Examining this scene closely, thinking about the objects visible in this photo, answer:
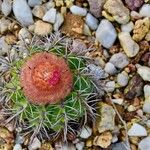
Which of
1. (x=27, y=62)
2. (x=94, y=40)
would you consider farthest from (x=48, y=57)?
(x=94, y=40)

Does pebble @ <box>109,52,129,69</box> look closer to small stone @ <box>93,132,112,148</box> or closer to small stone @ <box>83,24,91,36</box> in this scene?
small stone @ <box>83,24,91,36</box>

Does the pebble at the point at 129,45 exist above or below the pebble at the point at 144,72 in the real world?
above

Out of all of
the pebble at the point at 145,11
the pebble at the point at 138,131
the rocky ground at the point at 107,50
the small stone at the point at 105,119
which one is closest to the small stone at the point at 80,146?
the rocky ground at the point at 107,50

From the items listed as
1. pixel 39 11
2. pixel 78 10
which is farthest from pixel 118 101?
pixel 39 11

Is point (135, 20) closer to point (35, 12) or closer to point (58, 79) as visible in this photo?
point (35, 12)

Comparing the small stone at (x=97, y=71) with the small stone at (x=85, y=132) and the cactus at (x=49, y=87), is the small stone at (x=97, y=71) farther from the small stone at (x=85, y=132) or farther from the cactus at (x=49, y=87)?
the small stone at (x=85, y=132)
